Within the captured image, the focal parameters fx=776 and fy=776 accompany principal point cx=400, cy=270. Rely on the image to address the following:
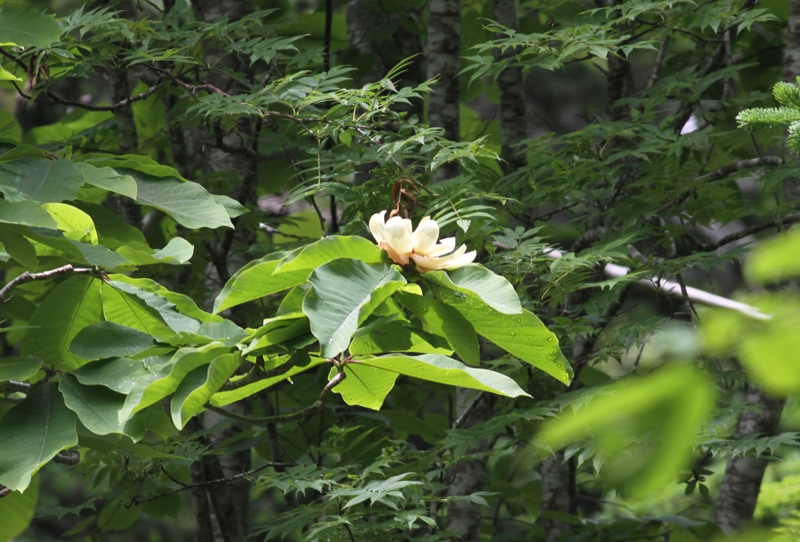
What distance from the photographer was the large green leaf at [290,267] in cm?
56

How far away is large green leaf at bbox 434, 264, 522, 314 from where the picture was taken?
53 cm

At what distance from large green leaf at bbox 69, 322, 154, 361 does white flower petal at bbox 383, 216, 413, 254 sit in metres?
0.21

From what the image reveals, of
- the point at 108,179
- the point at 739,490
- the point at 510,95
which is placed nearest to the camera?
the point at 108,179

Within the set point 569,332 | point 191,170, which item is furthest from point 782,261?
point 191,170

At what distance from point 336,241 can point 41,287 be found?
1.35m

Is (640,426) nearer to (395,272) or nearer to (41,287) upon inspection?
(395,272)

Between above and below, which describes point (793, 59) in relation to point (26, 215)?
below

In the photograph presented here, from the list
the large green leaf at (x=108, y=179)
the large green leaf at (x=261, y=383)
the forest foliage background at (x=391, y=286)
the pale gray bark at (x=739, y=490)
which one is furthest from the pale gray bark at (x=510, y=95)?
the large green leaf at (x=261, y=383)

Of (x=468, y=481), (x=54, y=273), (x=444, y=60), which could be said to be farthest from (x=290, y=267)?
(x=444, y=60)

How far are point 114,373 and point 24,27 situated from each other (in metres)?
0.53

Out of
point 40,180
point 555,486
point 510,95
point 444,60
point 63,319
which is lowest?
point 555,486

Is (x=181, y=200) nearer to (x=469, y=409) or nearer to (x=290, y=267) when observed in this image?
(x=290, y=267)

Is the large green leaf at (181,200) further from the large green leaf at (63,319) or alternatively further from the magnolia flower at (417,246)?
the magnolia flower at (417,246)

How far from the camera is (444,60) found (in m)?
2.07
